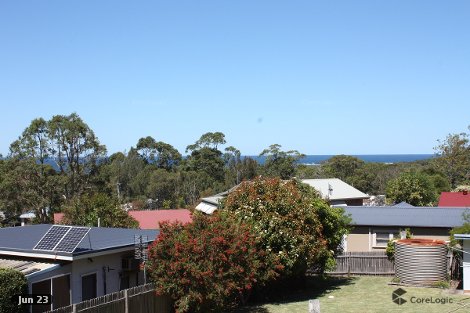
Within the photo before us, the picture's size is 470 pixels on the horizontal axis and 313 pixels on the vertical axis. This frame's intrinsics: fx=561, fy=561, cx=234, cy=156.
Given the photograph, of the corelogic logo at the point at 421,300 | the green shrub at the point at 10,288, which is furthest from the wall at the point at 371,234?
the green shrub at the point at 10,288

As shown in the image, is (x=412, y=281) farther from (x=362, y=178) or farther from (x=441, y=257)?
(x=362, y=178)

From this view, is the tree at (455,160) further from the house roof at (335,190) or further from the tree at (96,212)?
the tree at (96,212)

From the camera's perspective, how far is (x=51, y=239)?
17.5 m

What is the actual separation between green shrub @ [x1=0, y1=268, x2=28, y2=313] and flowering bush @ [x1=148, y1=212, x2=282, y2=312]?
4.17 m

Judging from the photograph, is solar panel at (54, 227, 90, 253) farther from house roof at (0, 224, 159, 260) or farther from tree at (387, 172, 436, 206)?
tree at (387, 172, 436, 206)

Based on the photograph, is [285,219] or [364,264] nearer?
[285,219]

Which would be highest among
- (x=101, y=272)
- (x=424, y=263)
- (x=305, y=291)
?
(x=101, y=272)

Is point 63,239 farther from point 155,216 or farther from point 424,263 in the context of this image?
point 155,216

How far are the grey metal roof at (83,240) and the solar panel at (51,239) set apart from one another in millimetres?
163

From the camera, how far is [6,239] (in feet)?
65.7

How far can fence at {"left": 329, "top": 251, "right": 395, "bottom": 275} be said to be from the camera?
1107 inches

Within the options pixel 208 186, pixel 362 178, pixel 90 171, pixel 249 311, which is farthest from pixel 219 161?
pixel 249 311

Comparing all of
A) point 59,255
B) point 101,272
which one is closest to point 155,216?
point 101,272

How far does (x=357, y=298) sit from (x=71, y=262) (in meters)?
11.4
